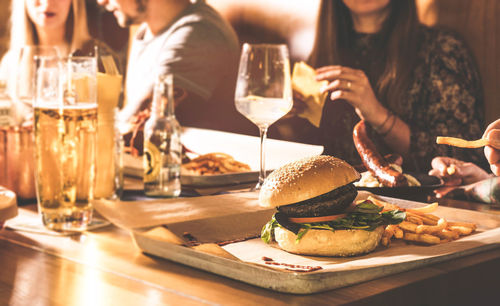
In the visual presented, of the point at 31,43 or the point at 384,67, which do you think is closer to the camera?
the point at 384,67

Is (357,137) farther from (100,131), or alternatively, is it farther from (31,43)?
(31,43)

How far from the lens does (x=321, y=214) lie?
1177 mm

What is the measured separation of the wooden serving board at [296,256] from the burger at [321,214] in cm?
2

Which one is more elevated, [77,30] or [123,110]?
[77,30]

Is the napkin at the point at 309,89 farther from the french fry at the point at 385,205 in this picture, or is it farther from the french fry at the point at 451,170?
the french fry at the point at 385,205

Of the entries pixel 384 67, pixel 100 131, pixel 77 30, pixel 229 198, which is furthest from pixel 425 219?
pixel 77 30

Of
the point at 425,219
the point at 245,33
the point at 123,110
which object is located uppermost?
the point at 245,33

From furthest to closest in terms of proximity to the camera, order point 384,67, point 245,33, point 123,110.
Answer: point 123,110 → point 245,33 → point 384,67

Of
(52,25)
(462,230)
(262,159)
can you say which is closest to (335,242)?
(462,230)

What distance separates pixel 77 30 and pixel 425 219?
4.00m

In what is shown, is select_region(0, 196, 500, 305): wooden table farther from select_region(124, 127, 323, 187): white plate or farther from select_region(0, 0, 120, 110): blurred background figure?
select_region(0, 0, 120, 110): blurred background figure

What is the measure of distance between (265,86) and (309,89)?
1550 millimetres

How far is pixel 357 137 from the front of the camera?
5.78ft

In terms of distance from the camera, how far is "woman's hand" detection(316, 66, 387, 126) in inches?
103
